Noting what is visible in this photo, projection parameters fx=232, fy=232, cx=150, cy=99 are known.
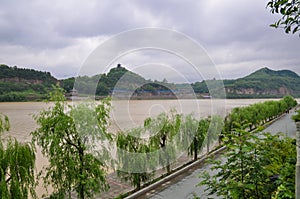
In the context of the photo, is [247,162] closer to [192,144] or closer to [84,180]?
[84,180]

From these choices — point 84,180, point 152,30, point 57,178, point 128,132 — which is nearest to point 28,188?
point 57,178

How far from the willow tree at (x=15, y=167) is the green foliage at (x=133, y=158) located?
1.67 m

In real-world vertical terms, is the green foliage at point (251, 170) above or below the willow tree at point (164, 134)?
above

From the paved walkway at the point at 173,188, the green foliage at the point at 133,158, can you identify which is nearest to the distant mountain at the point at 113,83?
the green foliage at the point at 133,158

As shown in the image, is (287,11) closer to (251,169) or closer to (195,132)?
(251,169)

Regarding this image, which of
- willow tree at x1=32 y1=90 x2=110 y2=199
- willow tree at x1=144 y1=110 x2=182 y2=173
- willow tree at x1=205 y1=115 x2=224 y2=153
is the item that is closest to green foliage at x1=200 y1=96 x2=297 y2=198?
willow tree at x1=32 y1=90 x2=110 y2=199

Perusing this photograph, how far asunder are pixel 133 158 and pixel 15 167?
2145 mm

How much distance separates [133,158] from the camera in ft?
15.1

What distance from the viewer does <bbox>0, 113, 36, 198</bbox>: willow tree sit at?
9.68ft

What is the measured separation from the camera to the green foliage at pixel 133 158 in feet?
14.9

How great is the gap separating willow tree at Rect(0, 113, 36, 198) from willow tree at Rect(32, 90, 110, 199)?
1.18ft

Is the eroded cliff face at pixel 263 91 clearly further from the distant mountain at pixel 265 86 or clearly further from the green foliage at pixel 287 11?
the green foliage at pixel 287 11

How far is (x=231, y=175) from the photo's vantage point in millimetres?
1712

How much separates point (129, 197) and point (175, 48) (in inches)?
110
